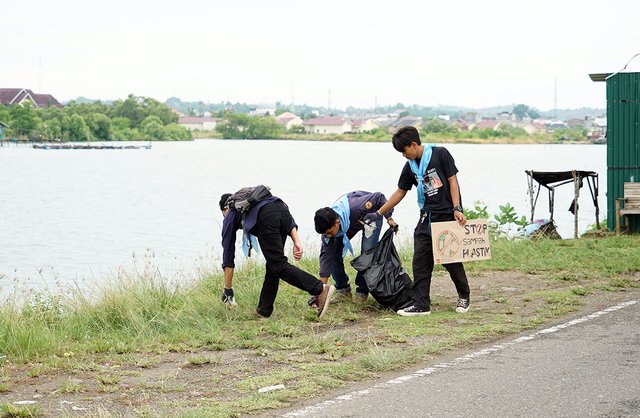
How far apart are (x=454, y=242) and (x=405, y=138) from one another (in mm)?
1168

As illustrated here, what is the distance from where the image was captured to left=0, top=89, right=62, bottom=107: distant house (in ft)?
553

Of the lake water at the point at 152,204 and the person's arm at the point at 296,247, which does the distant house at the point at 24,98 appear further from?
the person's arm at the point at 296,247

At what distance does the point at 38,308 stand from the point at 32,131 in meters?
145

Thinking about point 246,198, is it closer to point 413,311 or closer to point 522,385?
point 413,311

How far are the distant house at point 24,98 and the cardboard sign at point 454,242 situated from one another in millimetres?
159294

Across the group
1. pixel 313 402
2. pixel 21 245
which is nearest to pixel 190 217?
pixel 21 245

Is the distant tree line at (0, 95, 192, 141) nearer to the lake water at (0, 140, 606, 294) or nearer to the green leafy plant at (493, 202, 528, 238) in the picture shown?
the lake water at (0, 140, 606, 294)

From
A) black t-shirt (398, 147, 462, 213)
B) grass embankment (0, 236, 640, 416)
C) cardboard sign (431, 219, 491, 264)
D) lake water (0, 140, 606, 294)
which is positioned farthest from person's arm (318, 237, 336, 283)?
lake water (0, 140, 606, 294)

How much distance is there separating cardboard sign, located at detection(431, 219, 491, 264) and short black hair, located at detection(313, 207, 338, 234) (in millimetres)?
1031

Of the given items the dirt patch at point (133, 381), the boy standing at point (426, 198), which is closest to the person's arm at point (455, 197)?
the boy standing at point (426, 198)

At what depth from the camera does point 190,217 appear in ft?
141

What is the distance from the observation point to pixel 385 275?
1066cm

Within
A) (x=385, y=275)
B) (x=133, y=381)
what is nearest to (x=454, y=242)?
(x=385, y=275)

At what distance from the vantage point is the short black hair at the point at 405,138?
991cm
